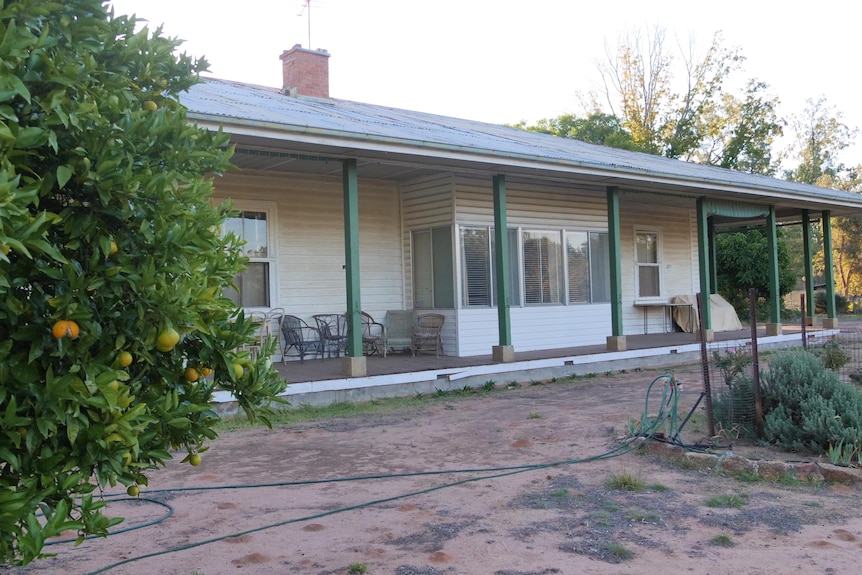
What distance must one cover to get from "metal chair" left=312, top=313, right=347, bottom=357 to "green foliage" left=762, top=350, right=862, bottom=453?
20.7ft

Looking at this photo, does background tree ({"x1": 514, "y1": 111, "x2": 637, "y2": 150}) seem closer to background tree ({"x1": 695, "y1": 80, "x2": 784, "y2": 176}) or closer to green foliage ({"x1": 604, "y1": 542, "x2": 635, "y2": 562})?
background tree ({"x1": 695, "y1": 80, "x2": 784, "y2": 176})

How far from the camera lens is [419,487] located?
17.7ft

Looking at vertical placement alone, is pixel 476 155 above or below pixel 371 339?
above

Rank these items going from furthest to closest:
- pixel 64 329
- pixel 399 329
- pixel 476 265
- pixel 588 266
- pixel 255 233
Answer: pixel 588 266, pixel 399 329, pixel 476 265, pixel 255 233, pixel 64 329

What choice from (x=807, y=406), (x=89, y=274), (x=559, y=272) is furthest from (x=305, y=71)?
(x=89, y=274)

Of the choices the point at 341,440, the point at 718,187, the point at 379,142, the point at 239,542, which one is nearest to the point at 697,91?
the point at 718,187

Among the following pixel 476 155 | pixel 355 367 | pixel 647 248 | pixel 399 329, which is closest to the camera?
pixel 355 367

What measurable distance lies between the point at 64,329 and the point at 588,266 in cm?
1274

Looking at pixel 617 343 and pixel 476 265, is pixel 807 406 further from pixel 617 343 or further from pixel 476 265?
pixel 476 265

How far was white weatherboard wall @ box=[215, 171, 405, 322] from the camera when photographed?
1104 cm

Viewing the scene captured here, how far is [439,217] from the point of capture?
1190cm

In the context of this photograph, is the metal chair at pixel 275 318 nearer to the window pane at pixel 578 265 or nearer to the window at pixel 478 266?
the window at pixel 478 266

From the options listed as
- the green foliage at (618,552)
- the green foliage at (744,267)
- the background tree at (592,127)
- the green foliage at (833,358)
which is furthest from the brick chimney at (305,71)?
the background tree at (592,127)

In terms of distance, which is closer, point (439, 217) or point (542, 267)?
point (439, 217)
